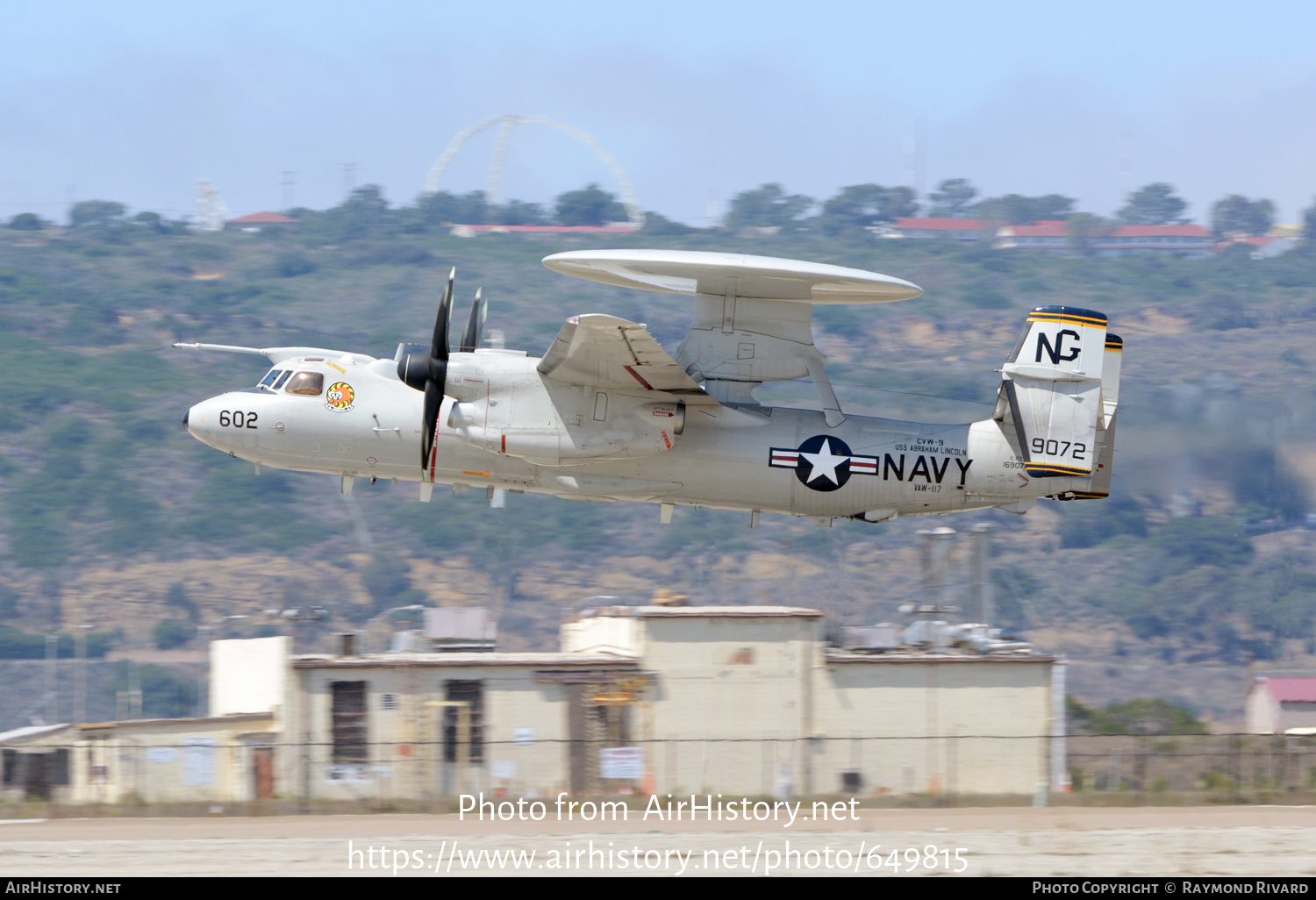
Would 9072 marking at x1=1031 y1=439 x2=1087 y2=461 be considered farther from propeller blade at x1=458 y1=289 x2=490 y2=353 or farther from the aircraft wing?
propeller blade at x1=458 y1=289 x2=490 y2=353

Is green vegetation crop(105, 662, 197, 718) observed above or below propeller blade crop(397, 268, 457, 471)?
below

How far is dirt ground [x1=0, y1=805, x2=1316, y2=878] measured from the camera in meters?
21.0

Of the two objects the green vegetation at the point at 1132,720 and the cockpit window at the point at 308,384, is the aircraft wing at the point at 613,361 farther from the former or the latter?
the green vegetation at the point at 1132,720

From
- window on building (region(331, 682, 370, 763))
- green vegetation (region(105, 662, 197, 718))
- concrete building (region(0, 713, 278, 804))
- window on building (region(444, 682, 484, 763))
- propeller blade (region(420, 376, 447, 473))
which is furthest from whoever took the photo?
green vegetation (region(105, 662, 197, 718))

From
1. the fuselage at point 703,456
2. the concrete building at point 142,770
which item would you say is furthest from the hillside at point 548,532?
the fuselage at point 703,456

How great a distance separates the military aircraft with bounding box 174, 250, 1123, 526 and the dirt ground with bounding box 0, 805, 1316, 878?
554 cm

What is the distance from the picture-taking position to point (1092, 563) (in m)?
114

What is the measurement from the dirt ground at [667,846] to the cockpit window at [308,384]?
7460 millimetres

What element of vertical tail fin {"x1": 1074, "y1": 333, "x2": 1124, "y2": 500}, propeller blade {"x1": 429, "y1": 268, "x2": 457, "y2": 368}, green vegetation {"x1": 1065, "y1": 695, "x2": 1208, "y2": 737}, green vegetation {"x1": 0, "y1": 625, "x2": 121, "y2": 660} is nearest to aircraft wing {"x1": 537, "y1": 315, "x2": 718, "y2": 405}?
propeller blade {"x1": 429, "y1": 268, "x2": 457, "y2": 368}

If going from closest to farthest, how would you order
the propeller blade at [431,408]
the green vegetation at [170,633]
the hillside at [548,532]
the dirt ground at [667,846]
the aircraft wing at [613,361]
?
the dirt ground at [667,846]
the aircraft wing at [613,361]
the propeller blade at [431,408]
the green vegetation at [170,633]
the hillside at [548,532]

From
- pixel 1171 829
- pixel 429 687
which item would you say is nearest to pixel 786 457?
pixel 1171 829

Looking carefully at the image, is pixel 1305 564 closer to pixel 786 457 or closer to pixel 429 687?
pixel 429 687

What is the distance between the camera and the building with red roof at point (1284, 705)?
64062 mm
